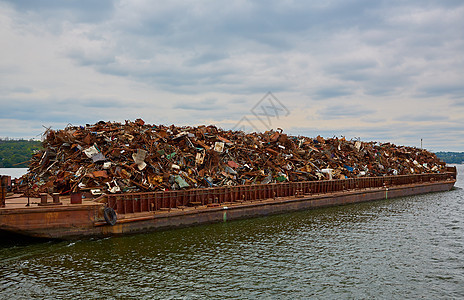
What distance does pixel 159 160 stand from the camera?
21938 millimetres

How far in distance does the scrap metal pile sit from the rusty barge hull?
1878mm

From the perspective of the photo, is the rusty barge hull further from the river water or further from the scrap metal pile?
the scrap metal pile

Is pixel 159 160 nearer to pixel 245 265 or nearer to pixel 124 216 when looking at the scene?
pixel 124 216

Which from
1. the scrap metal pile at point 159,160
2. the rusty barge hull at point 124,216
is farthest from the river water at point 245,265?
the scrap metal pile at point 159,160

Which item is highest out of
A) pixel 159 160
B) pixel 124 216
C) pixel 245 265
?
pixel 159 160

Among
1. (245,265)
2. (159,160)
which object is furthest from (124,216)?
(245,265)

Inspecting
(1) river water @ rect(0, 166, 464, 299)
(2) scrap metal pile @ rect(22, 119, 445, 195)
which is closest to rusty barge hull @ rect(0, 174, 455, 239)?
(1) river water @ rect(0, 166, 464, 299)

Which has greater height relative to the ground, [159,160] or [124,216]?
[159,160]

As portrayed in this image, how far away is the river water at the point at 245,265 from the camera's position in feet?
36.8

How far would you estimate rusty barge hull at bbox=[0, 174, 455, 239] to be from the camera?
14891 millimetres

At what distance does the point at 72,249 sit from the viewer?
14.8 meters

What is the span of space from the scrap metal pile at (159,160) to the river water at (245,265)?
159 inches

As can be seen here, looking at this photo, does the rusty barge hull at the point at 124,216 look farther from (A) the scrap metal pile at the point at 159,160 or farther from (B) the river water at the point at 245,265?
(A) the scrap metal pile at the point at 159,160

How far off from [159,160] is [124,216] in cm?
525
